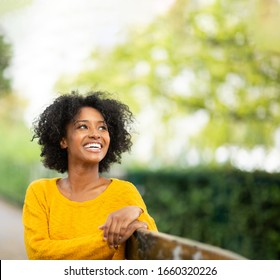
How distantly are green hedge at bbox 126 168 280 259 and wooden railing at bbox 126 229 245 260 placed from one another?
2.64 meters

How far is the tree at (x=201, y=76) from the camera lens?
566cm

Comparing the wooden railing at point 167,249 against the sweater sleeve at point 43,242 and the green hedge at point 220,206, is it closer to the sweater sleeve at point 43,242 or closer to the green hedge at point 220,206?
the sweater sleeve at point 43,242

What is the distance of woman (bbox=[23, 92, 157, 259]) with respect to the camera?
5.01 ft

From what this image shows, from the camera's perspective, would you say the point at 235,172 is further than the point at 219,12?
No

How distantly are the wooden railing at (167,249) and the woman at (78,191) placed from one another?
65mm

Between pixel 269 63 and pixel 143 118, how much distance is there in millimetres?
1312

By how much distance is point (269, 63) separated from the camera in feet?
18.4

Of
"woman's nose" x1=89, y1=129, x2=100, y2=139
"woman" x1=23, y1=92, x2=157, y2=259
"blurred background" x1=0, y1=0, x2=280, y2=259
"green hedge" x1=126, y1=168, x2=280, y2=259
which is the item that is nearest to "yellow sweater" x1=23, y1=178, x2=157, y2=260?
"woman" x1=23, y1=92, x2=157, y2=259

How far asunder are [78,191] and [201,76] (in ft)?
14.7

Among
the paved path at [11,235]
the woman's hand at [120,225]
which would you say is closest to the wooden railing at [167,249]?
the woman's hand at [120,225]
